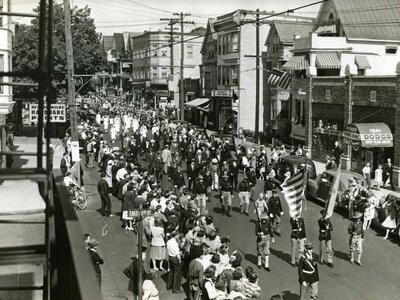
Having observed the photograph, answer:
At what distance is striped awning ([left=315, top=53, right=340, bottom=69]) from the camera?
1473 inches

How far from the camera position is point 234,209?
21.3m

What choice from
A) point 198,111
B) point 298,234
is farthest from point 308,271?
point 198,111

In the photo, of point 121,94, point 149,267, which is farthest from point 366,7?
point 121,94

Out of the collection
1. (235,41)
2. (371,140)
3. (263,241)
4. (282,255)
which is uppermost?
(235,41)

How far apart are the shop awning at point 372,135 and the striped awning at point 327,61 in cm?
955

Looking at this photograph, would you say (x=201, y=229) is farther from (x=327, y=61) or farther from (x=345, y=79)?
(x=327, y=61)

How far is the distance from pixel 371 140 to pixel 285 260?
47.5 feet

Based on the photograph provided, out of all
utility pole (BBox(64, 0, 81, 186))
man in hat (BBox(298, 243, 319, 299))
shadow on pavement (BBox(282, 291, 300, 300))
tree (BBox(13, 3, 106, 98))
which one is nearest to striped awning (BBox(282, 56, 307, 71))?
tree (BBox(13, 3, 106, 98))

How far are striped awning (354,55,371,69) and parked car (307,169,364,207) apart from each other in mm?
16198

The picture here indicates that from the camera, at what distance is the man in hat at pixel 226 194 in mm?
19375

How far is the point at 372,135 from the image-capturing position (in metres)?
27.9

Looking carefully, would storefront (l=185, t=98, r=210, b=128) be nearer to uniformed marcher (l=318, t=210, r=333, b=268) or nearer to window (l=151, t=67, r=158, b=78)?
window (l=151, t=67, r=158, b=78)

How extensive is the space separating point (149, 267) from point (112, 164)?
9.12 metres

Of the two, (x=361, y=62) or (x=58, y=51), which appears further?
(x=58, y=51)
